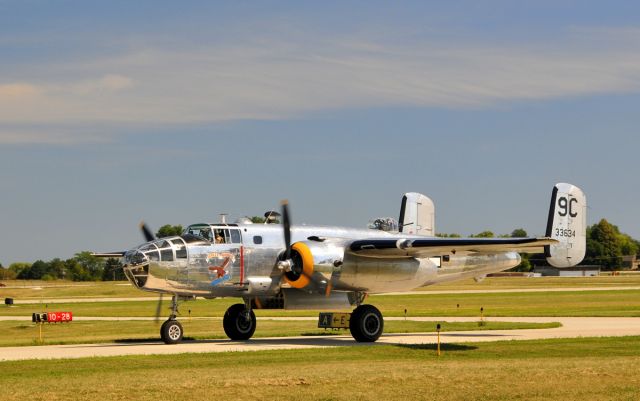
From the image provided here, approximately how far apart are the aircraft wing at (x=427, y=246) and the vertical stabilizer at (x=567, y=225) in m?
5.64

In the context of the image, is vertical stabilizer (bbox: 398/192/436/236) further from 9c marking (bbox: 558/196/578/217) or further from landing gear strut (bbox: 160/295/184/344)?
landing gear strut (bbox: 160/295/184/344)

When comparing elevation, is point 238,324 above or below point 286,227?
below

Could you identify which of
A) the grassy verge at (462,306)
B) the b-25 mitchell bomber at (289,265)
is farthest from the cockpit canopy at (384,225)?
the grassy verge at (462,306)

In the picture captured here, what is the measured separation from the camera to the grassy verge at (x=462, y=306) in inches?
2502

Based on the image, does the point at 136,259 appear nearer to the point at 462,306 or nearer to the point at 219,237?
the point at 219,237

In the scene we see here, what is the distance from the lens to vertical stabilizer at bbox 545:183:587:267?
141 ft

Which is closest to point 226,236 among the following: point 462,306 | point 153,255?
point 153,255

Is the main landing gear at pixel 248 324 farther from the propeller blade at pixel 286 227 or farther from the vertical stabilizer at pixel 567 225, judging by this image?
the vertical stabilizer at pixel 567 225

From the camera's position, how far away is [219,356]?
1268 inches

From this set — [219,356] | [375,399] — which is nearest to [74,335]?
[219,356]

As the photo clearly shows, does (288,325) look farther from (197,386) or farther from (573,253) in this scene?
(197,386)

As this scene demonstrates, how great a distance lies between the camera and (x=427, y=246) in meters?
36.1

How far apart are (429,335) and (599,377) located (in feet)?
51.4

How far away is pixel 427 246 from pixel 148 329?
19.1m
